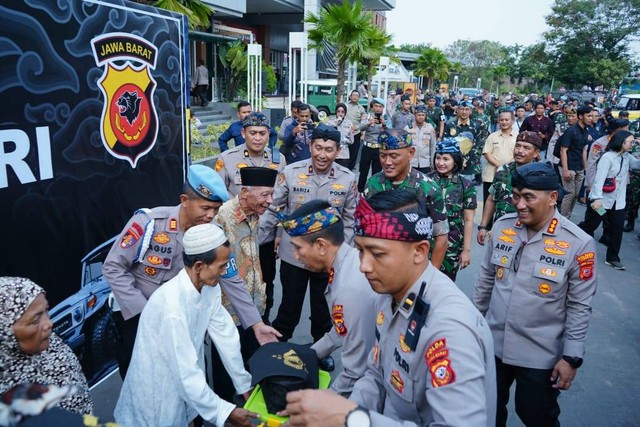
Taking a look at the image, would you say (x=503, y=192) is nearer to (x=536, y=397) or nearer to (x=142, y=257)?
(x=536, y=397)

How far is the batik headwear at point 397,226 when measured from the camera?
5.61ft

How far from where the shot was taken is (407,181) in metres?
4.08

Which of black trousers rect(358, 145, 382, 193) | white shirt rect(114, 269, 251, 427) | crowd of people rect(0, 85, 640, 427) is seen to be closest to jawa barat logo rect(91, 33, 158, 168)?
crowd of people rect(0, 85, 640, 427)

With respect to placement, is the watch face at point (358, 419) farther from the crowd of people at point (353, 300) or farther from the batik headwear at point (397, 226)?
the batik headwear at point (397, 226)

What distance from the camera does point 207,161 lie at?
364 inches

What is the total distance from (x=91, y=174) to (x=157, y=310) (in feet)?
5.23

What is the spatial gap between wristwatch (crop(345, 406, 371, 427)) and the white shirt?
1.19m

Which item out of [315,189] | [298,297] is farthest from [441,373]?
[315,189]

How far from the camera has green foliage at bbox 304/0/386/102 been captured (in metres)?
15.3

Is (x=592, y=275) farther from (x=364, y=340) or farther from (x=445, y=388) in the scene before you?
(x=445, y=388)

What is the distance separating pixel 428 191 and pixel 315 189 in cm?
107

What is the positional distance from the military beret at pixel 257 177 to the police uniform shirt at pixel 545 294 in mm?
1693

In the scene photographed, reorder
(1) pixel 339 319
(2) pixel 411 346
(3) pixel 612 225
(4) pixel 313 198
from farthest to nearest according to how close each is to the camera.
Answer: (3) pixel 612 225, (4) pixel 313 198, (1) pixel 339 319, (2) pixel 411 346

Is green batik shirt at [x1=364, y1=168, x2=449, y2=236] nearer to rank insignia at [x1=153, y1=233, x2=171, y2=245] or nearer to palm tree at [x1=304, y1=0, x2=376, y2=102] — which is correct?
rank insignia at [x1=153, y1=233, x2=171, y2=245]
